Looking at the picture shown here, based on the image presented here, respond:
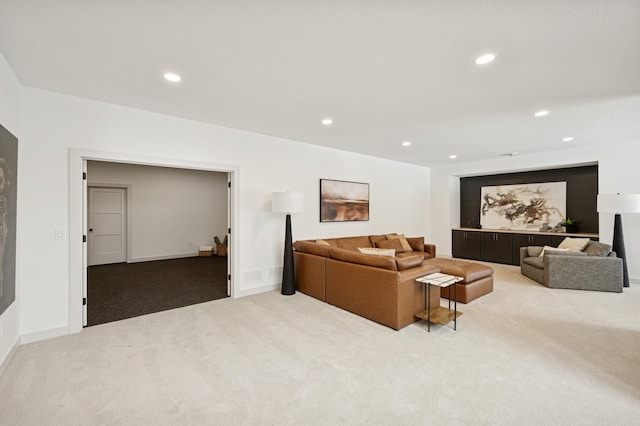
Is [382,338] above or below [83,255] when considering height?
below

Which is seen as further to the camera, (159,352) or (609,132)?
(609,132)

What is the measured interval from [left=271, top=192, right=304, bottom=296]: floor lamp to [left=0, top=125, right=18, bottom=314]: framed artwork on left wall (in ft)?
9.13

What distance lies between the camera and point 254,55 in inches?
91.6

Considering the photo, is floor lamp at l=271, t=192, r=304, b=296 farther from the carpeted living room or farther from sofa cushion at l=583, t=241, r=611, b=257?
sofa cushion at l=583, t=241, r=611, b=257

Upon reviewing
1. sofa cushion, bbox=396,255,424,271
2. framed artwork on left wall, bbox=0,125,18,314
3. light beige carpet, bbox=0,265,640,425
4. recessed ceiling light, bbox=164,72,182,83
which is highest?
recessed ceiling light, bbox=164,72,182,83

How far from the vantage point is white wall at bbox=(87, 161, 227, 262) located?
7.08 metres

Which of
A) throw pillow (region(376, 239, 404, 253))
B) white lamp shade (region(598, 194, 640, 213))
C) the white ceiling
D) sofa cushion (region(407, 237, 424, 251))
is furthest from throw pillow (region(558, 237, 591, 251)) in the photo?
throw pillow (region(376, 239, 404, 253))

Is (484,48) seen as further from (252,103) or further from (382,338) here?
(382,338)

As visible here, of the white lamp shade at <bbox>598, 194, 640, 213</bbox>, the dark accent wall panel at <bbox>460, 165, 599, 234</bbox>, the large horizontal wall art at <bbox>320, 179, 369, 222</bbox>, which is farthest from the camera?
the dark accent wall panel at <bbox>460, 165, 599, 234</bbox>

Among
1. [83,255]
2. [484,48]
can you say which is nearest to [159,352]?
[83,255]

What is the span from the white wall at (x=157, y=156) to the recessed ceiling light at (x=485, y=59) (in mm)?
3239

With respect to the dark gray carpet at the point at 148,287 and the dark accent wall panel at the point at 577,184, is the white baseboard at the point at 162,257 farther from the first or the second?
the dark accent wall panel at the point at 577,184

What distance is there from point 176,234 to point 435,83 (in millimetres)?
7432

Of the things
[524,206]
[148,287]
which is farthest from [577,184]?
[148,287]
